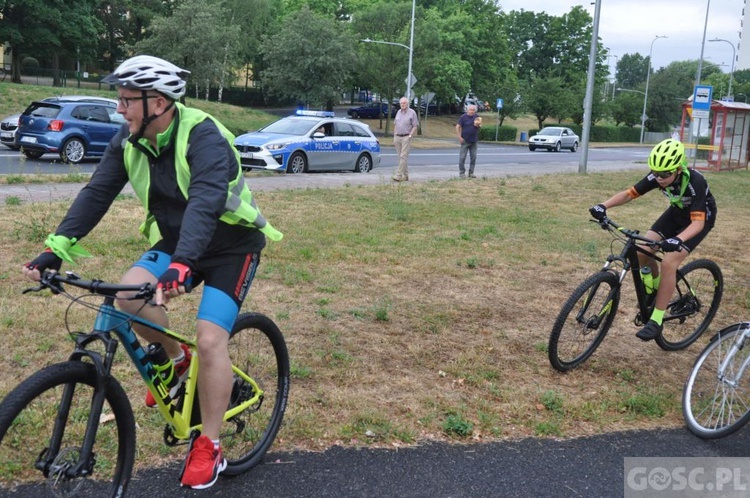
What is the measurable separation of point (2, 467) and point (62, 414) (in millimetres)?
377

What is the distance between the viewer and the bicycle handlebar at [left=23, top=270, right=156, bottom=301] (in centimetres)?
290

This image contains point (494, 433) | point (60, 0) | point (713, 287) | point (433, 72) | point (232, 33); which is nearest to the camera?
point (494, 433)

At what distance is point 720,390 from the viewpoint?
475cm

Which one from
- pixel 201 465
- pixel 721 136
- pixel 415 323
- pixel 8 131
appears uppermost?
pixel 721 136

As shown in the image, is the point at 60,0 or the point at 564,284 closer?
the point at 564,284

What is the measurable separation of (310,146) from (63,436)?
1691 centimetres

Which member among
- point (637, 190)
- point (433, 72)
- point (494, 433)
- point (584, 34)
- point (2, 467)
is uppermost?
point (584, 34)

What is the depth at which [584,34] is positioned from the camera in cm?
9938

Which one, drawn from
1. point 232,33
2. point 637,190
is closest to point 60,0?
point 232,33

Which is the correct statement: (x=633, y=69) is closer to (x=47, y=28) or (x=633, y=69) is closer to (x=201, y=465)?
(x=47, y=28)

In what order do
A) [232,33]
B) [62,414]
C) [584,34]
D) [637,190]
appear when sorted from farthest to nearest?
[584,34] → [232,33] → [637,190] → [62,414]

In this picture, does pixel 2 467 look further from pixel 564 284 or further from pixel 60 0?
pixel 60 0

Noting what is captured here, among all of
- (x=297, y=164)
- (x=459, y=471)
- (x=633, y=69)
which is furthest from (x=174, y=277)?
(x=633, y=69)

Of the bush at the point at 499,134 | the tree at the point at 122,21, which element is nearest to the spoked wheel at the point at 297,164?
the bush at the point at 499,134
